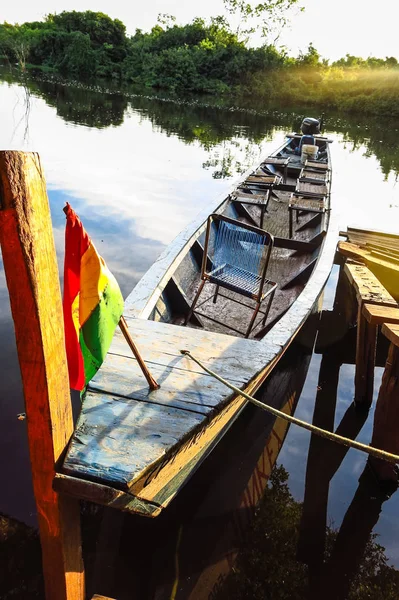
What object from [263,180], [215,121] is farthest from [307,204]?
[215,121]

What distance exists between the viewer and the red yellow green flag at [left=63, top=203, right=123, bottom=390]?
1.67 meters

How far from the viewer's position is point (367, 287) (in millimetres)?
4371

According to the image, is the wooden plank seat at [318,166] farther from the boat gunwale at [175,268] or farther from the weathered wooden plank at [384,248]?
the boat gunwale at [175,268]

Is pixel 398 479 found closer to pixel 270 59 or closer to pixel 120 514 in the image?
pixel 120 514

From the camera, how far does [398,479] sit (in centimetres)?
368

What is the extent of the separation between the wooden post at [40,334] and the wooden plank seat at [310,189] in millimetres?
6722

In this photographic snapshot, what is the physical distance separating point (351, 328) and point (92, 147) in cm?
1170

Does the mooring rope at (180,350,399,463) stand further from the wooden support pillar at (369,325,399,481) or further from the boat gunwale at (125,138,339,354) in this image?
the wooden support pillar at (369,325,399,481)

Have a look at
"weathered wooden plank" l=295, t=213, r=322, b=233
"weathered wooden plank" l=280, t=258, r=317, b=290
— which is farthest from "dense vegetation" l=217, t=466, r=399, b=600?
"weathered wooden plank" l=295, t=213, r=322, b=233

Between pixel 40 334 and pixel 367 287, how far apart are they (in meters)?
3.76

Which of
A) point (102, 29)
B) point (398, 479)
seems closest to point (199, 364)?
point (398, 479)

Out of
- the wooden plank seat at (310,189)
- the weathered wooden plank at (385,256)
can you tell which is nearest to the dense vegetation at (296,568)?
the weathered wooden plank at (385,256)

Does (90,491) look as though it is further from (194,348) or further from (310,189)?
(310,189)

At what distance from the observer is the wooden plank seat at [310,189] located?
753cm
